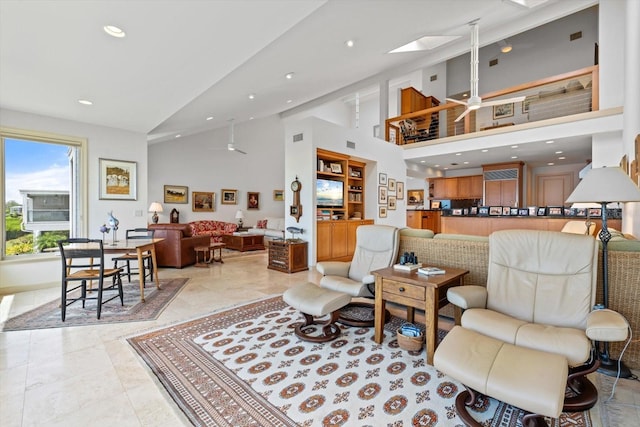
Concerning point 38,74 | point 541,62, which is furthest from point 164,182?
point 541,62

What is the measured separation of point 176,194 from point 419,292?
8487 millimetres

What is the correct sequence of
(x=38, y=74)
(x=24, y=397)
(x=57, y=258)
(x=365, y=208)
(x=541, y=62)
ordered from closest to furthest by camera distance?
(x=24, y=397) → (x=38, y=74) → (x=57, y=258) → (x=365, y=208) → (x=541, y=62)

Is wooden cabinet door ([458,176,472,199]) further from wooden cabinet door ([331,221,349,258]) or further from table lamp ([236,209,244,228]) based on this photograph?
table lamp ([236,209,244,228])

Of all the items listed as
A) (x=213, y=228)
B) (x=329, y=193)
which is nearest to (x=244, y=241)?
(x=213, y=228)

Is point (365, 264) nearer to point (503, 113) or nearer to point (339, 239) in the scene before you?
point (339, 239)

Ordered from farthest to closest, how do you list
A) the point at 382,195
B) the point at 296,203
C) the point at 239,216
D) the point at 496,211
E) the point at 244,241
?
the point at 239,216 → the point at 244,241 → the point at 382,195 → the point at 496,211 → the point at 296,203

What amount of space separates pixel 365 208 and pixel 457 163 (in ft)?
11.4

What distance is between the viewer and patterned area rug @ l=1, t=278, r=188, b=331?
2.94 m

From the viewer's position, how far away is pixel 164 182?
8586mm

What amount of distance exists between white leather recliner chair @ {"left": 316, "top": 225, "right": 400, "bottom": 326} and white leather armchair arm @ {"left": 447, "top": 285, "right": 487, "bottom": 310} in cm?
82

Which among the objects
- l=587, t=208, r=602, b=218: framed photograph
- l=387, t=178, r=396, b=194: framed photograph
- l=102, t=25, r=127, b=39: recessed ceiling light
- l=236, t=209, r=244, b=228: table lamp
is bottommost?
l=236, t=209, r=244, b=228: table lamp

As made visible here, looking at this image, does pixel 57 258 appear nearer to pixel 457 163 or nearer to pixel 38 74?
pixel 38 74

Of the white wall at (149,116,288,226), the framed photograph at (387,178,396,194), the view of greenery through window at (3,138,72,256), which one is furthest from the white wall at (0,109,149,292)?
the framed photograph at (387,178,396,194)

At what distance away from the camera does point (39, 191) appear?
446 centimetres
